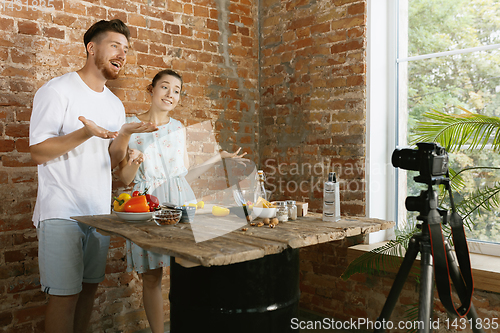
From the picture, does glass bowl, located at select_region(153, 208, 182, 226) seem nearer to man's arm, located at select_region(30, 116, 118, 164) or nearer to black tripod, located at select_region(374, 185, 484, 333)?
man's arm, located at select_region(30, 116, 118, 164)

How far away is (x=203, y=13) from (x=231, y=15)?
296 millimetres

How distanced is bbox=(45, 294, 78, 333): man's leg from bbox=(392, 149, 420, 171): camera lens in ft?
5.91

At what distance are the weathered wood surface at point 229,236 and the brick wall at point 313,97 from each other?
1.09m

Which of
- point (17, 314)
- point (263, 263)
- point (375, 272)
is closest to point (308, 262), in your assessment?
point (375, 272)

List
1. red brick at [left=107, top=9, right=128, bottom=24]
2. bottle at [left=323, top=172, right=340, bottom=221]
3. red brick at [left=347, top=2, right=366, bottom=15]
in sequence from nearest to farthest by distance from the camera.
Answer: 1. bottle at [left=323, top=172, right=340, bottom=221]
2. red brick at [left=107, top=9, right=128, bottom=24]
3. red brick at [left=347, top=2, right=366, bottom=15]

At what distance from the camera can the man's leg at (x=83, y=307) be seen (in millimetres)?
2475

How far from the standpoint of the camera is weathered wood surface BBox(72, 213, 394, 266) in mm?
1473

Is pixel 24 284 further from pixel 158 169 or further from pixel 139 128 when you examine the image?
pixel 139 128

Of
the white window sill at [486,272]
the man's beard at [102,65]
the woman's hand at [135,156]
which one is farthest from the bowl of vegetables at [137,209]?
the white window sill at [486,272]

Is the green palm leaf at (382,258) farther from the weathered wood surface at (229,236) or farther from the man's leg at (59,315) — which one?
the man's leg at (59,315)

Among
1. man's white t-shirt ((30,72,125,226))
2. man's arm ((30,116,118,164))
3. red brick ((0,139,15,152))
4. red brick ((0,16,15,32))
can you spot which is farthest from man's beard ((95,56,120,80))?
red brick ((0,139,15,152))

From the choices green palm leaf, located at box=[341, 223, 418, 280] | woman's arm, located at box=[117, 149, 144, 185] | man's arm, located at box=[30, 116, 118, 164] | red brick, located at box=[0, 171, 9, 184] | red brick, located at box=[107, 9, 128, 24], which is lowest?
green palm leaf, located at box=[341, 223, 418, 280]

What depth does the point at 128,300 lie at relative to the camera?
3.07 metres

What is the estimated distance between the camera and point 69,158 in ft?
7.43
